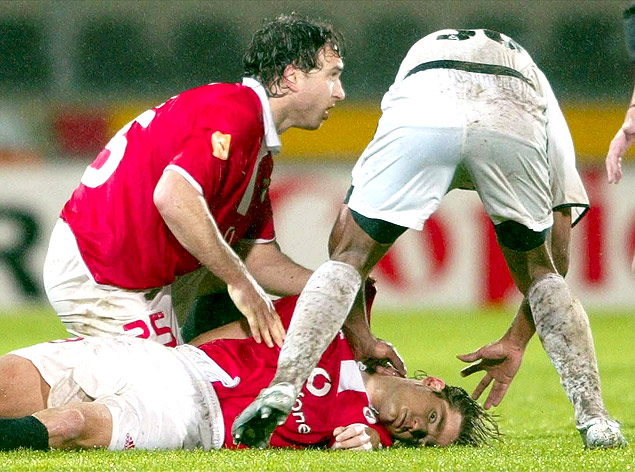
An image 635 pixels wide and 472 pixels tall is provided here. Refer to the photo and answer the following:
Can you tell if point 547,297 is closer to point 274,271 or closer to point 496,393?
point 496,393

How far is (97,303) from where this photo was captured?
3.92m

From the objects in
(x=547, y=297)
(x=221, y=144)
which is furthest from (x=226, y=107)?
(x=547, y=297)

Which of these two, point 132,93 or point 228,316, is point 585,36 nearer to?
point 132,93

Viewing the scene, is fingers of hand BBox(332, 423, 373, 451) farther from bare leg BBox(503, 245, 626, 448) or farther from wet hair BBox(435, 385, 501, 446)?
bare leg BBox(503, 245, 626, 448)

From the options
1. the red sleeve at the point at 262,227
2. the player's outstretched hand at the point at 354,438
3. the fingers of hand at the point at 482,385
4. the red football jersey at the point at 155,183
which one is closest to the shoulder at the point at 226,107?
the red football jersey at the point at 155,183

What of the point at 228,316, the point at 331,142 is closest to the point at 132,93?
the point at 331,142

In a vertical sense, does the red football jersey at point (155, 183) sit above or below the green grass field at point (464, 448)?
above

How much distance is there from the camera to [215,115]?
3.66 meters

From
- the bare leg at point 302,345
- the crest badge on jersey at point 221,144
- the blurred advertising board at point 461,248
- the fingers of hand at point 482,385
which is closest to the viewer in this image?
the bare leg at point 302,345

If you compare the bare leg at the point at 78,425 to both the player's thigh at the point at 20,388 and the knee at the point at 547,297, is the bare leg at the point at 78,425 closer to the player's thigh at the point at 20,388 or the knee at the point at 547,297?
the player's thigh at the point at 20,388

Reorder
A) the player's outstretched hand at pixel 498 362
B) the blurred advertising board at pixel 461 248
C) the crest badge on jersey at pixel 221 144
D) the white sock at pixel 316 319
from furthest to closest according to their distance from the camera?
the blurred advertising board at pixel 461 248
the player's outstretched hand at pixel 498 362
the crest badge on jersey at pixel 221 144
the white sock at pixel 316 319

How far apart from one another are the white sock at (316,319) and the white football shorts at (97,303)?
0.87m

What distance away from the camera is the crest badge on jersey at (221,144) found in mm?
3602

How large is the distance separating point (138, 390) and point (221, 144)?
0.77 meters
